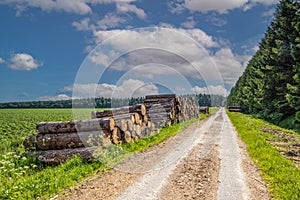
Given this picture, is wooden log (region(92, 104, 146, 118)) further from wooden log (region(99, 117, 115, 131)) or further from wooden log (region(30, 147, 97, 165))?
wooden log (region(30, 147, 97, 165))

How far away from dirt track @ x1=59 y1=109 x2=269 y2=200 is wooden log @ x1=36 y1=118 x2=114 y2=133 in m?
1.71

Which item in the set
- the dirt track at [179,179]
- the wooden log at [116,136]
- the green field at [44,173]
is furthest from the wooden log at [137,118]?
the dirt track at [179,179]

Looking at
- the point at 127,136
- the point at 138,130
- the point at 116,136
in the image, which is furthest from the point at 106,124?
the point at 138,130

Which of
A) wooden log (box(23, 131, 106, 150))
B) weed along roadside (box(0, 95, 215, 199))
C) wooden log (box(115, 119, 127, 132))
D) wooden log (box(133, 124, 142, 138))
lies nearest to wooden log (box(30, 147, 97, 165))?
weed along roadside (box(0, 95, 215, 199))

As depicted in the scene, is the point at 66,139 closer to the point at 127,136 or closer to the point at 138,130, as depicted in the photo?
the point at 127,136

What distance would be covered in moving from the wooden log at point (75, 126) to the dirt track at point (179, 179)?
171 cm

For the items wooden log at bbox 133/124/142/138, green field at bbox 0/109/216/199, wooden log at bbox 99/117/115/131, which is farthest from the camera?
wooden log at bbox 133/124/142/138

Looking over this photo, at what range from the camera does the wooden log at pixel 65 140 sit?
28.1ft

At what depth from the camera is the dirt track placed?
5.25 meters

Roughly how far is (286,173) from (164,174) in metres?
3.21

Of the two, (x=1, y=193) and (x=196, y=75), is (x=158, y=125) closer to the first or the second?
(x=196, y=75)

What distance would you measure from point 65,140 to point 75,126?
0.59m

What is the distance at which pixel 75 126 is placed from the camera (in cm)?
891

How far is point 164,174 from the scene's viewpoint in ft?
21.6
